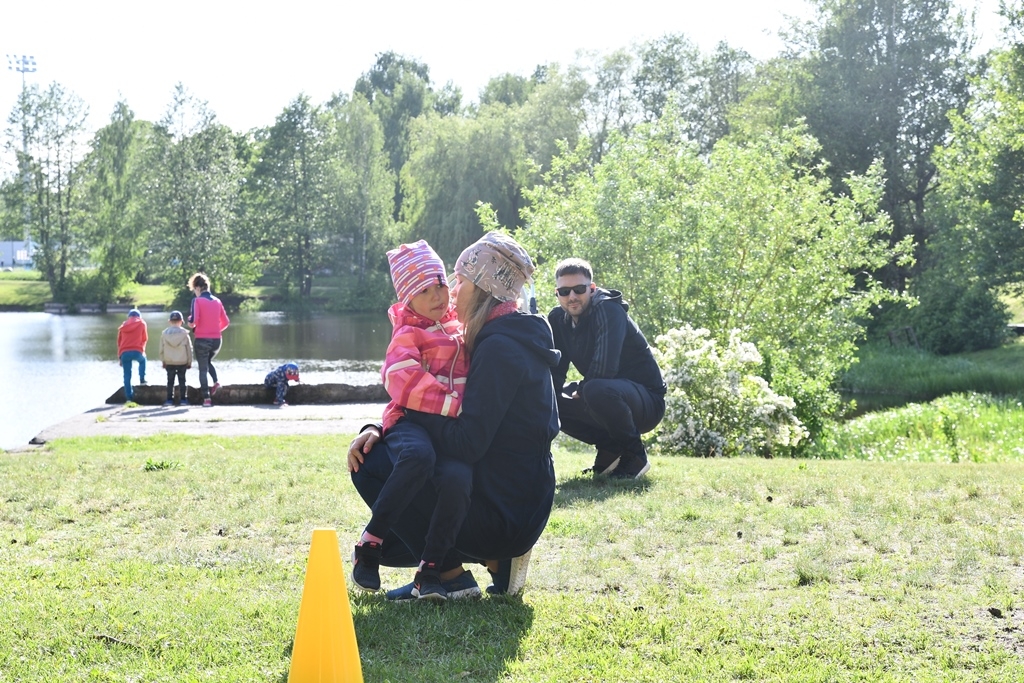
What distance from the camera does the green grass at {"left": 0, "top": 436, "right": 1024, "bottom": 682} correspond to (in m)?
4.15

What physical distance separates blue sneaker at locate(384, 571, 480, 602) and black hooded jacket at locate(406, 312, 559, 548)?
0.33m

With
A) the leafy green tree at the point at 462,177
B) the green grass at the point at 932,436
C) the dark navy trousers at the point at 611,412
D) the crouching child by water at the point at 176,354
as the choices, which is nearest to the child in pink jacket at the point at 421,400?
the dark navy trousers at the point at 611,412

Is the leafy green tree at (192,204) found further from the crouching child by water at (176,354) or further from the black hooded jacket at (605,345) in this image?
the black hooded jacket at (605,345)

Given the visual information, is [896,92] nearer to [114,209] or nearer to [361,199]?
[361,199]

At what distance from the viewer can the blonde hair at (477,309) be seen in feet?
15.9

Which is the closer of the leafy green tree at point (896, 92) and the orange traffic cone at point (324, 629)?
the orange traffic cone at point (324, 629)

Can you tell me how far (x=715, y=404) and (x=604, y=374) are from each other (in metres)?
5.00

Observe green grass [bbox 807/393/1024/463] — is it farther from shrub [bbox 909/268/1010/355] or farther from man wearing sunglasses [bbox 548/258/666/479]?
shrub [bbox 909/268/1010/355]

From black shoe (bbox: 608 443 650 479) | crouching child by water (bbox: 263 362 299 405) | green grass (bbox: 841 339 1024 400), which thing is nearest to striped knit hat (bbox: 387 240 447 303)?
black shoe (bbox: 608 443 650 479)

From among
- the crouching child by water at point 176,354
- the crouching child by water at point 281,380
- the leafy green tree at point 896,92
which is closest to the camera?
the crouching child by water at point 176,354

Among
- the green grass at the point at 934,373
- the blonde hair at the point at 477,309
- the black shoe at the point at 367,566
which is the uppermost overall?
the blonde hair at the point at 477,309

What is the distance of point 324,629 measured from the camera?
3754 mm

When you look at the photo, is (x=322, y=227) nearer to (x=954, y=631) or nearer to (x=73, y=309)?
(x=73, y=309)

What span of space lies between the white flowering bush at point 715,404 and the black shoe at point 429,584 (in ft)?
26.3
